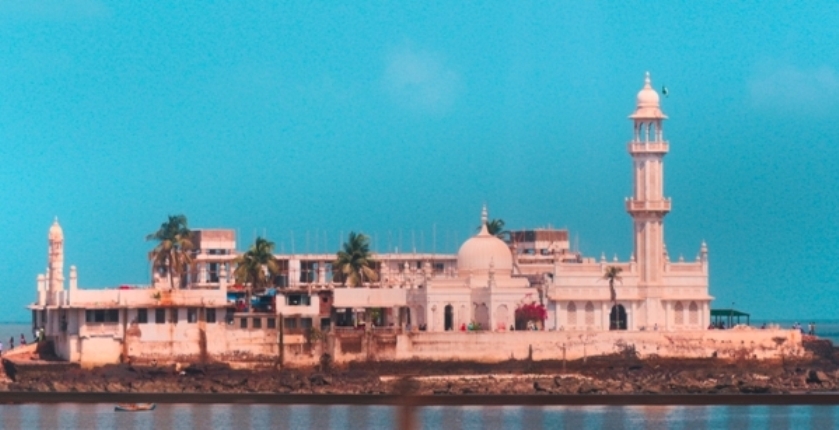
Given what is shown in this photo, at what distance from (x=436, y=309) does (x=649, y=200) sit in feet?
34.4

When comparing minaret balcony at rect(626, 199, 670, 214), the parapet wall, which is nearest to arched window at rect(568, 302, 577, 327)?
the parapet wall

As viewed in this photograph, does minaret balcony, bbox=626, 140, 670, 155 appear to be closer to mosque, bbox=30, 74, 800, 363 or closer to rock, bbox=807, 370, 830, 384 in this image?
mosque, bbox=30, 74, 800, 363

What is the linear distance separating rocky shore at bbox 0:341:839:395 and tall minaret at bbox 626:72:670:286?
5730 mm

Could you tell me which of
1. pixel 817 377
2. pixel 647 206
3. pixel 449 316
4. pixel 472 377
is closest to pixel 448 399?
pixel 472 377

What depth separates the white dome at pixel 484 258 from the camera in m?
85.9

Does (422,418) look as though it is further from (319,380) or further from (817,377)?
(817,377)

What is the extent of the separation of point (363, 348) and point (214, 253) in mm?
23733

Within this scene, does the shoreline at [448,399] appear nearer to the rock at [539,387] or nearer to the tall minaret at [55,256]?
the rock at [539,387]

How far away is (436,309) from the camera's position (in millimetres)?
83062

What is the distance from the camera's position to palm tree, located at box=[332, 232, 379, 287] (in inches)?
3506

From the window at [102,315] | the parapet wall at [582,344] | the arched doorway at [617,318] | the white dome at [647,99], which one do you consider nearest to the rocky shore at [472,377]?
the parapet wall at [582,344]

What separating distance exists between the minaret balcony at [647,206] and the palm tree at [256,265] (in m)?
Result: 16.5

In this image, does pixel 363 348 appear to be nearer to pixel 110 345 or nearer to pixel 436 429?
pixel 110 345

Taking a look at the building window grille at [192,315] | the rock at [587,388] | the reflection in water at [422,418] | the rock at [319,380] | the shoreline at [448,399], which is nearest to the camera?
the shoreline at [448,399]
